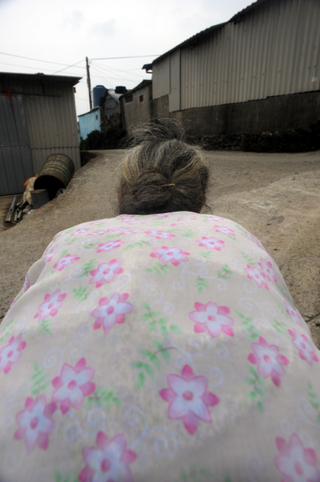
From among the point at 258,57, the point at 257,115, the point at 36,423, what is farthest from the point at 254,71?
the point at 36,423

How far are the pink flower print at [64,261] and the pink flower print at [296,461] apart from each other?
25.5 inches

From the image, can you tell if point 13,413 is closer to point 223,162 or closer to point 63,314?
point 63,314

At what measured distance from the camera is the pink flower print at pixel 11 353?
0.69 meters

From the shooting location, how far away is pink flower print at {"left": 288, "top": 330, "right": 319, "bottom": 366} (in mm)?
665

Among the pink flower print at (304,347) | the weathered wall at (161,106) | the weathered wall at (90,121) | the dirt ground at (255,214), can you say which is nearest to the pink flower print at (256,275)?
the pink flower print at (304,347)

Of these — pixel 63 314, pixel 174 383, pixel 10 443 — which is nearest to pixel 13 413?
pixel 10 443

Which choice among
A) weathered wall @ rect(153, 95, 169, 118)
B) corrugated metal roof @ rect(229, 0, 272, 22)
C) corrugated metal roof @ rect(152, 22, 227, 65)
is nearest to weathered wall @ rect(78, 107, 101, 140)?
weathered wall @ rect(153, 95, 169, 118)

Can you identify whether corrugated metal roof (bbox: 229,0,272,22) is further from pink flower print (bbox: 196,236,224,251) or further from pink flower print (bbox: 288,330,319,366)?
pink flower print (bbox: 288,330,319,366)

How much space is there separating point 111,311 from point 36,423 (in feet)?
0.84

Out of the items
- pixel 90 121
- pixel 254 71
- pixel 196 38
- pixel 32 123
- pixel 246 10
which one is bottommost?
pixel 32 123

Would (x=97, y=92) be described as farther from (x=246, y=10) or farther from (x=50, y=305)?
(x=50, y=305)

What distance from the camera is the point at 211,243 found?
2.91 feet

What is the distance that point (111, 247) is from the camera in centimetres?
84

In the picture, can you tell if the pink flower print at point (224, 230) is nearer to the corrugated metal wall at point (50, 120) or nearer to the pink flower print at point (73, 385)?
the pink flower print at point (73, 385)
